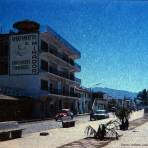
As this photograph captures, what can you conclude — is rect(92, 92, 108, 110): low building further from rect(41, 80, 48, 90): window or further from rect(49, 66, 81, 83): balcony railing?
rect(41, 80, 48, 90): window

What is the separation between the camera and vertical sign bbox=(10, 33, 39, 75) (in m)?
63.1

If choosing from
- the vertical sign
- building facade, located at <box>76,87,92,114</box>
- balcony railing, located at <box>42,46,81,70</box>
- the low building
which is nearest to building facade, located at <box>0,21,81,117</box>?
the vertical sign

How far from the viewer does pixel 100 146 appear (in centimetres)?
1477

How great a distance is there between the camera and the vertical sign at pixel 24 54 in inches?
2483

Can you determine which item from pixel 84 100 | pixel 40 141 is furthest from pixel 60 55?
pixel 40 141

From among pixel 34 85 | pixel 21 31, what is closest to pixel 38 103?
pixel 34 85

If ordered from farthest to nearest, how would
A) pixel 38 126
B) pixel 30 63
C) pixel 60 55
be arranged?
pixel 60 55 → pixel 30 63 → pixel 38 126

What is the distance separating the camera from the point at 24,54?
6400 centimetres

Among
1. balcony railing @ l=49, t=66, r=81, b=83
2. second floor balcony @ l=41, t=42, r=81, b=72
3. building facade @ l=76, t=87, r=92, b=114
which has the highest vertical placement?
second floor balcony @ l=41, t=42, r=81, b=72

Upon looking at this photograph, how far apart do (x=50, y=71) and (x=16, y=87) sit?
8.14 meters

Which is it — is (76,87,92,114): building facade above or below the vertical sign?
below

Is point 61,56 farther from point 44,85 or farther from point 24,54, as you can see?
point 24,54

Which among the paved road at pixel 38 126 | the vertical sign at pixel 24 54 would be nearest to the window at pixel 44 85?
the vertical sign at pixel 24 54

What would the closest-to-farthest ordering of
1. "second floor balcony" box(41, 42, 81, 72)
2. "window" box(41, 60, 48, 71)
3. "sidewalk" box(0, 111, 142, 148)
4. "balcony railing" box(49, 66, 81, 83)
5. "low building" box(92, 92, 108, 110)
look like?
"sidewalk" box(0, 111, 142, 148) < "window" box(41, 60, 48, 71) < "second floor balcony" box(41, 42, 81, 72) < "balcony railing" box(49, 66, 81, 83) < "low building" box(92, 92, 108, 110)
